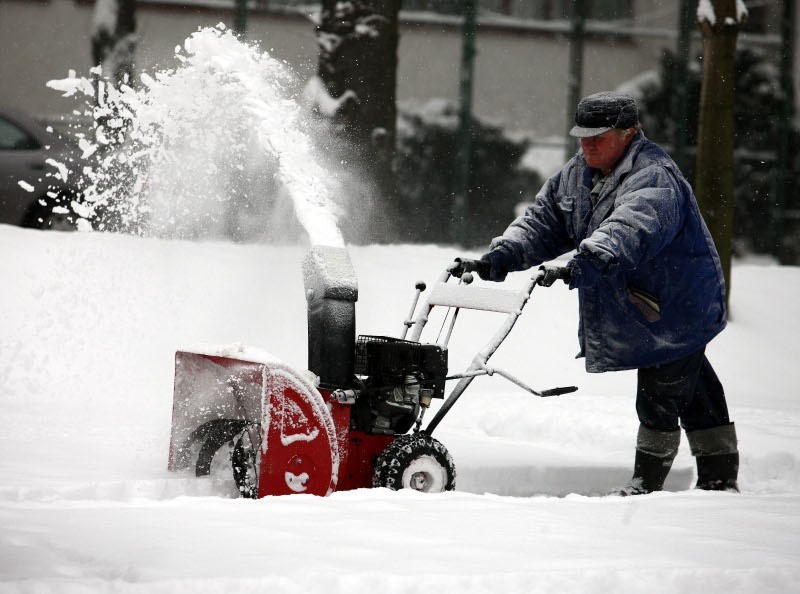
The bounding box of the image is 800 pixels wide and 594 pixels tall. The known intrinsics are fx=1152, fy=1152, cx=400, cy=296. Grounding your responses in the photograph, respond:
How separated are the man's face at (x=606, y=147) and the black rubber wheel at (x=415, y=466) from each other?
1293mm

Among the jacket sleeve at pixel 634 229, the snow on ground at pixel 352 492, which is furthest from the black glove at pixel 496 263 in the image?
the snow on ground at pixel 352 492

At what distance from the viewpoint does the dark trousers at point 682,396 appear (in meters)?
4.58

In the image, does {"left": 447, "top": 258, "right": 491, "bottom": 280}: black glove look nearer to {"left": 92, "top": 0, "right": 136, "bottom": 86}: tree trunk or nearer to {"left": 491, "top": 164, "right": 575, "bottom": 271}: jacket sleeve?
{"left": 491, "top": 164, "right": 575, "bottom": 271}: jacket sleeve

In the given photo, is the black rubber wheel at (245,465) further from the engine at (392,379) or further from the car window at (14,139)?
the car window at (14,139)

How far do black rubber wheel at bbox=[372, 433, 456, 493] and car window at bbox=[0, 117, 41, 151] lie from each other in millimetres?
6587

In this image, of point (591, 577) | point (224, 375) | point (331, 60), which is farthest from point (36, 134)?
point (591, 577)

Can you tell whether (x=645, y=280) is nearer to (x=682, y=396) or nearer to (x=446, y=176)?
(x=682, y=396)

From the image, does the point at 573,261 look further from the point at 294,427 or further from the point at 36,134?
the point at 36,134

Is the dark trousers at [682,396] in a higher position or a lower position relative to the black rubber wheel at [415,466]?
higher

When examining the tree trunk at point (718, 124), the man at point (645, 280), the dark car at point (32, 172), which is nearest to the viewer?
the man at point (645, 280)

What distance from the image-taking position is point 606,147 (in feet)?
14.9

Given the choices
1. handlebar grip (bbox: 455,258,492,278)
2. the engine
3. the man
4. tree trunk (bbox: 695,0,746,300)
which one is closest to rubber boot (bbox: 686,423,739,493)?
the man

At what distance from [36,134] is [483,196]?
4.68 meters

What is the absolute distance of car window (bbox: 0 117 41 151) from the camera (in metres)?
9.74
